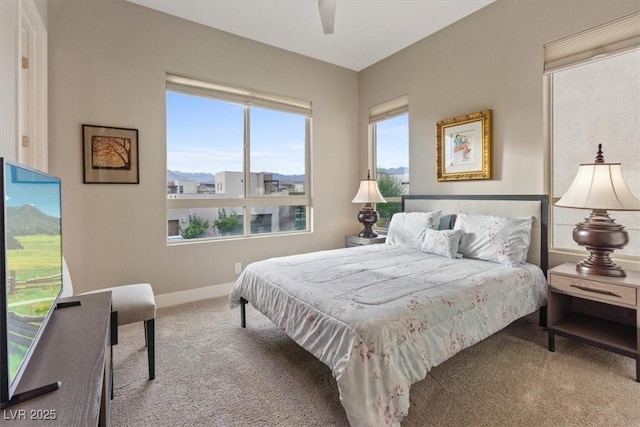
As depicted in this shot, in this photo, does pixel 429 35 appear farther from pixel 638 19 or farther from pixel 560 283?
pixel 560 283

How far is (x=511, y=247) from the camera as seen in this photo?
257 cm

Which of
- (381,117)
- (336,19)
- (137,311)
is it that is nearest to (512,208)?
(381,117)

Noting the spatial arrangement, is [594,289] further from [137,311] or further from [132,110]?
[132,110]

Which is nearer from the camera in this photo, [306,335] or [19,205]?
[19,205]

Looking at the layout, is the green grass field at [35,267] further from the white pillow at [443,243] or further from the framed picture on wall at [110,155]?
the white pillow at [443,243]

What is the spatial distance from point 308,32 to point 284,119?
108 centimetres

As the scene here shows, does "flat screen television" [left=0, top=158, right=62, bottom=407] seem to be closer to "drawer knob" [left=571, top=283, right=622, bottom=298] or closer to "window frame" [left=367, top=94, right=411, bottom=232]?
"drawer knob" [left=571, top=283, right=622, bottom=298]

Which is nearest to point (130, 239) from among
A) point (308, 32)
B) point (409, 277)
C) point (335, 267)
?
point (335, 267)

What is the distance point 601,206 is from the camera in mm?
2018

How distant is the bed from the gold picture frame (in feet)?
0.93

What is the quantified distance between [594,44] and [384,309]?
276cm

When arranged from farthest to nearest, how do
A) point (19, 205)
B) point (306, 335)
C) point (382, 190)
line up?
point (382, 190) < point (306, 335) < point (19, 205)

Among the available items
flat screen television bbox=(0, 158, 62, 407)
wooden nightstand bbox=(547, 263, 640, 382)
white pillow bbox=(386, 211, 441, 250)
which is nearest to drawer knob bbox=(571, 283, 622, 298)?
wooden nightstand bbox=(547, 263, 640, 382)

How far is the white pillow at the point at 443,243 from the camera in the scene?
110 inches
